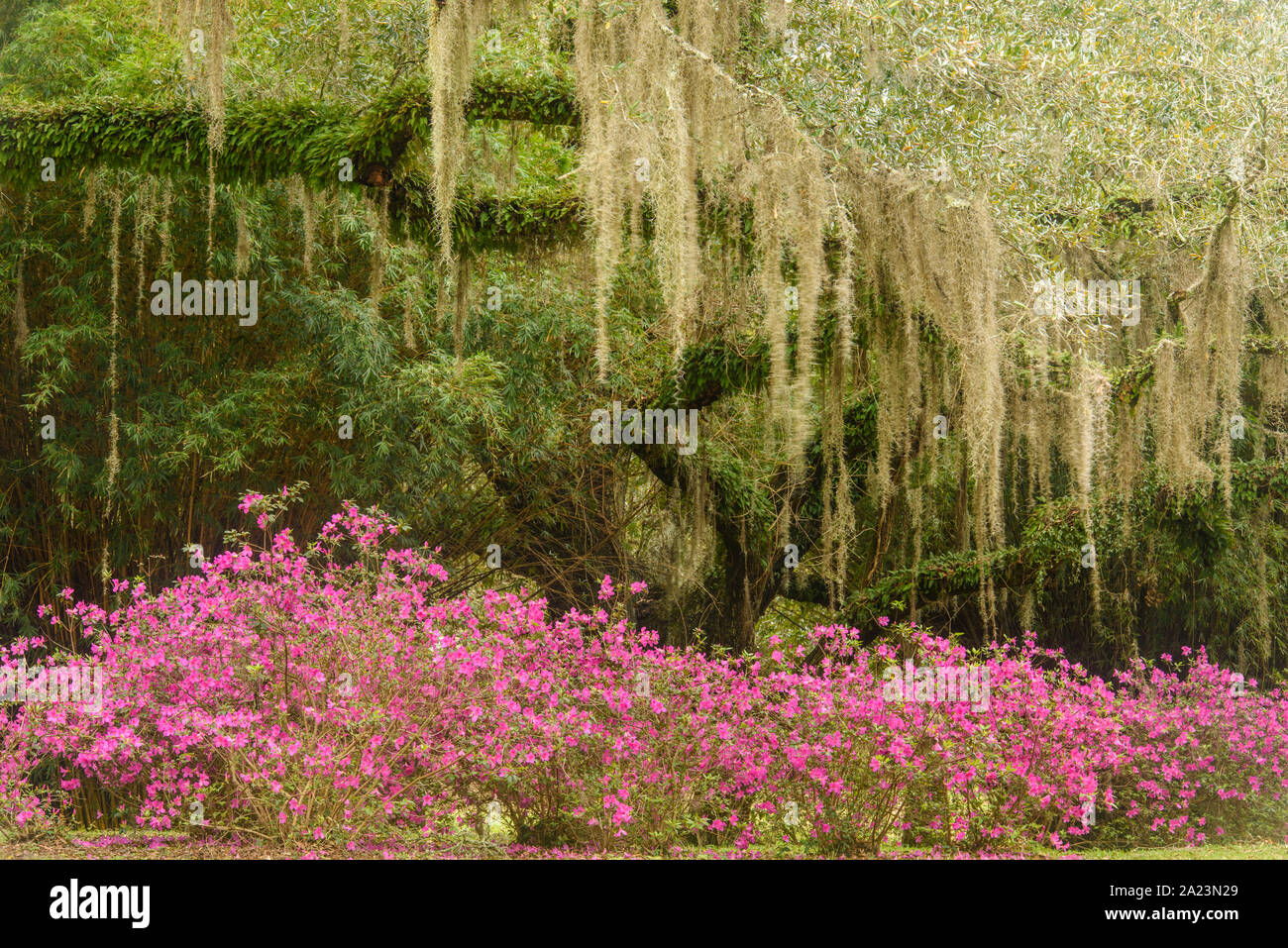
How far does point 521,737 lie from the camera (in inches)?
187

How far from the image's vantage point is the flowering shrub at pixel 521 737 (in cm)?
464

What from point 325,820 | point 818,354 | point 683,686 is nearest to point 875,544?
point 818,354

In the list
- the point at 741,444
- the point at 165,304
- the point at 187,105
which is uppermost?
the point at 187,105

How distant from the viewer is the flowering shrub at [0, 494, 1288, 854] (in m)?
4.64

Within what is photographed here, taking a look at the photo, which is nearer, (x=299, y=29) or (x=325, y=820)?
(x=325, y=820)

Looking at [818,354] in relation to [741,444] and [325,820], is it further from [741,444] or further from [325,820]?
[325,820]

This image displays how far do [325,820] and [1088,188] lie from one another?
6.43 m

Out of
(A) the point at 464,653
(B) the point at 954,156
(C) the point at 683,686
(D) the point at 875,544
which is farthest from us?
(D) the point at 875,544

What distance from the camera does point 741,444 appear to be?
9203mm

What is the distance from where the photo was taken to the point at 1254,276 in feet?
24.1

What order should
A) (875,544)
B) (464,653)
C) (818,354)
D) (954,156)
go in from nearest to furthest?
(464,653) → (818,354) → (954,156) → (875,544)
